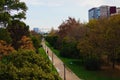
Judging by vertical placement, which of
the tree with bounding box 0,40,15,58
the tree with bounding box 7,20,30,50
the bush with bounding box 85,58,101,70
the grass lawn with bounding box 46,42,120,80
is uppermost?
the tree with bounding box 7,20,30,50

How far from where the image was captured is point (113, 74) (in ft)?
187

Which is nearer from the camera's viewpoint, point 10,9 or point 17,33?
point 10,9

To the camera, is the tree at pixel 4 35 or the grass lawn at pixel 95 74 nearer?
the tree at pixel 4 35

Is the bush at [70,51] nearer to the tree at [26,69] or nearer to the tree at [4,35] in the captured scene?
the tree at [4,35]

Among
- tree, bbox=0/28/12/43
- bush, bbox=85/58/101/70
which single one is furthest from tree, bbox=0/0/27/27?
bush, bbox=85/58/101/70

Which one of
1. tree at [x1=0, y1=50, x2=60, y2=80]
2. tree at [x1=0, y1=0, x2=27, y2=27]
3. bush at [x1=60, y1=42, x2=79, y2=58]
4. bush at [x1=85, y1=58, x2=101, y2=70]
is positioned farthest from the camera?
bush at [x1=60, y1=42, x2=79, y2=58]

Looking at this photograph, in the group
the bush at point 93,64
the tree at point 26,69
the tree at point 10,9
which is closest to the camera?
the tree at point 26,69

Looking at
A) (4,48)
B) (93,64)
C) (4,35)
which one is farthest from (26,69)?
(93,64)

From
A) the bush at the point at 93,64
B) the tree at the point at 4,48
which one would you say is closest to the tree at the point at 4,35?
the tree at the point at 4,48

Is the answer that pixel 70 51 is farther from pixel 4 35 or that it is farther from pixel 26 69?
pixel 26 69

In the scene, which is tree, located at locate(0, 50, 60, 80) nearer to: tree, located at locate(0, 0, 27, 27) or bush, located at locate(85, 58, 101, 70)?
tree, located at locate(0, 0, 27, 27)

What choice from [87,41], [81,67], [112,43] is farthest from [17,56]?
[81,67]

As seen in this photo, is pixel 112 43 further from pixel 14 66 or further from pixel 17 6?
pixel 14 66

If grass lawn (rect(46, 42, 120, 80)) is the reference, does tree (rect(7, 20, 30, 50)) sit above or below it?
above
